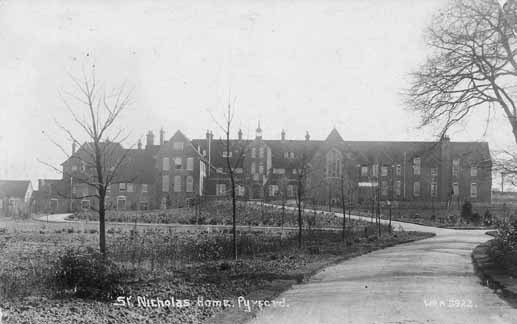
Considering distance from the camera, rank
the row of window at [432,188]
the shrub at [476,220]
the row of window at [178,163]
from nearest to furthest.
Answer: the shrub at [476,220], the row of window at [178,163], the row of window at [432,188]

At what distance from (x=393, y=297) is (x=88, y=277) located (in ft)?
20.9

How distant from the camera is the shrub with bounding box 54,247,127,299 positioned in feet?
31.3

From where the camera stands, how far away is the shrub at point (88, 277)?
9539 mm

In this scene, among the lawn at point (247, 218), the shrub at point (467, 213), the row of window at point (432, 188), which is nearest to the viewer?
the lawn at point (247, 218)

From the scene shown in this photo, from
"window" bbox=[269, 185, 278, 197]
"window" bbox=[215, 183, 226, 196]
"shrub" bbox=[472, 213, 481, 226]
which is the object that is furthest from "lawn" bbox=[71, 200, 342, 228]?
"window" bbox=[269, 185, 278, 197]

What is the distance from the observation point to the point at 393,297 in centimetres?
1125

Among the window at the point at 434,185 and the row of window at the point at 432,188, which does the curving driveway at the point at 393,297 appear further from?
the window at the point at 434,185

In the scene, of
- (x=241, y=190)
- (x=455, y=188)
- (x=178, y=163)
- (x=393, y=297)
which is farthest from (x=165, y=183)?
(x=393, y=297)

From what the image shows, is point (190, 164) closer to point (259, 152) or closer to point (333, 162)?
point (259, 152)

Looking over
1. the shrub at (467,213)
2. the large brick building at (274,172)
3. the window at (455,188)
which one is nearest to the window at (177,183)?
the large brick building at (274,172)

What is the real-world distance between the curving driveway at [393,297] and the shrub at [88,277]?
2.84 meters

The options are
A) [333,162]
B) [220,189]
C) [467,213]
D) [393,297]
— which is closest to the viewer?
[393,297]

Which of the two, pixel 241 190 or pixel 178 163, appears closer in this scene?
pixel 178 163

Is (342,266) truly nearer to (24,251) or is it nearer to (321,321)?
(321,321)
